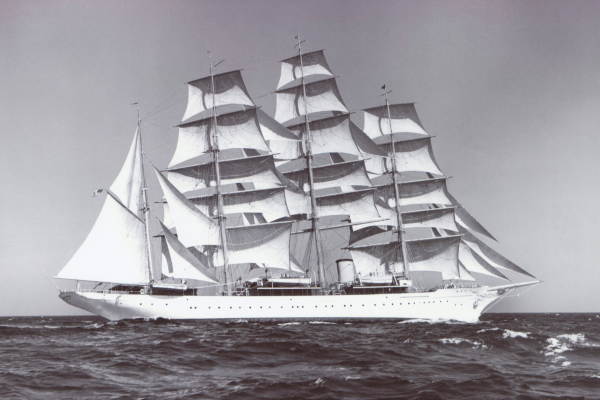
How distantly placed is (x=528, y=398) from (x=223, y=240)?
131ft

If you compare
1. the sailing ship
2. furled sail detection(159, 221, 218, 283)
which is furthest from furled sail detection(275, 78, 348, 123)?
furled sail detection(159, 221, 218, 283)

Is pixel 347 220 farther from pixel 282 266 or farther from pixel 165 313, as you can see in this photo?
pixel 165 313

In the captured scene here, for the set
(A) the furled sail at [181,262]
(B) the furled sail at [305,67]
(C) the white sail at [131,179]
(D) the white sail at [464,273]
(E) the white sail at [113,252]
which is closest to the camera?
(E) the white sail at [113,252]

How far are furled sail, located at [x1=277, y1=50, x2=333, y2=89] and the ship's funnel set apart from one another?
66.0ft

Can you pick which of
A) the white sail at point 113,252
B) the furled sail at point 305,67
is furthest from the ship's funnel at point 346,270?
the furled sail at point 305,67

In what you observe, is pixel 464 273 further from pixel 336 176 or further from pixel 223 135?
pixel 223 135

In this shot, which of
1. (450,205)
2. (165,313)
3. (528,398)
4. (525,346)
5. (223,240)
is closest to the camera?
(528,398)

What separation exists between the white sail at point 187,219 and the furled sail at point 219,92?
10166mm

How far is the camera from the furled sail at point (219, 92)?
52.8m

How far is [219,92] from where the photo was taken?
5309cm

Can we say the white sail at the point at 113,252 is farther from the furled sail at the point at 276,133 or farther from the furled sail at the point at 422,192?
the furled sail at the point at 422,192

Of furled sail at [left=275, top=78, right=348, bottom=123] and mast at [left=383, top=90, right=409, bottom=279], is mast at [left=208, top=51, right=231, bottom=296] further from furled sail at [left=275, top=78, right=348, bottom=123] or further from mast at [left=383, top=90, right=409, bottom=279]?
mast at [left=383, top=90, right=409, bottom=279]

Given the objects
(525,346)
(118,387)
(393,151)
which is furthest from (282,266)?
(118,387)

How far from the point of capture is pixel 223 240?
50281 millimetres
